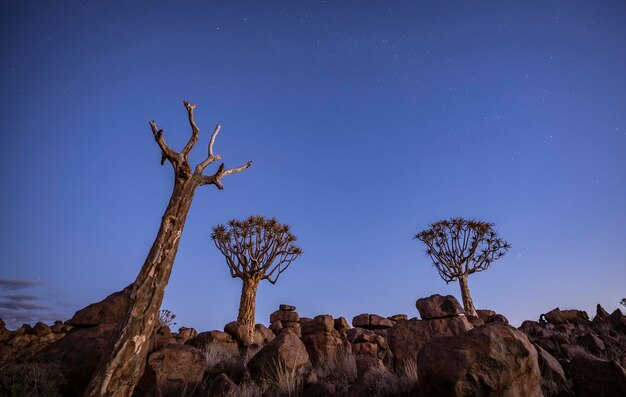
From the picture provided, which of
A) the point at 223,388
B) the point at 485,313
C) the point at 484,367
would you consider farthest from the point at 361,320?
the point at 484,367

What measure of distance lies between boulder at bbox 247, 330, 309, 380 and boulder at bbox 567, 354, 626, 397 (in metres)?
5.03

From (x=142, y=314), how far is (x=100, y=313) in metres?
2.78

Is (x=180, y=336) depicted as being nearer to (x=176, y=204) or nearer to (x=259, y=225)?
(x=259, y=225)

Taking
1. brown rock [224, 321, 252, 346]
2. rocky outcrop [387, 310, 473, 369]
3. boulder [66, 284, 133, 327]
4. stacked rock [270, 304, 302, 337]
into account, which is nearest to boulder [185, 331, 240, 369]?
brown rock [224, 321, 252, 346]

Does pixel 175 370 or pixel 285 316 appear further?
pixel 285 316

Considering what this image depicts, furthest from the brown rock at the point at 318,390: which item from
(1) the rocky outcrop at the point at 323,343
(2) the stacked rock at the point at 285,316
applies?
(2) the stacked rock at the point at 285,316

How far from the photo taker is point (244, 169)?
30.6 ft

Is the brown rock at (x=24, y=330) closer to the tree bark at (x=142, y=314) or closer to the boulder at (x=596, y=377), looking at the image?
the tree bark at (x=142, y=314)

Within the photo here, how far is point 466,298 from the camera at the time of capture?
65.7 ft

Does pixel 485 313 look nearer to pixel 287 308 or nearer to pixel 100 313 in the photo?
pixel 287 308

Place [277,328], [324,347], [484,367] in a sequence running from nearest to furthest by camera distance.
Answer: [484,367]
[324,347]
[277,328]

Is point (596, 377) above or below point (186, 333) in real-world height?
below

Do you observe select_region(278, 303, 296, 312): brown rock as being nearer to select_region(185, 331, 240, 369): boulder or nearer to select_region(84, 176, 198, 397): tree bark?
select_region(185, 331, 240, 369): boulder

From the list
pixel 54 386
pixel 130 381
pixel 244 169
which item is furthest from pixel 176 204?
pixel 54 386
